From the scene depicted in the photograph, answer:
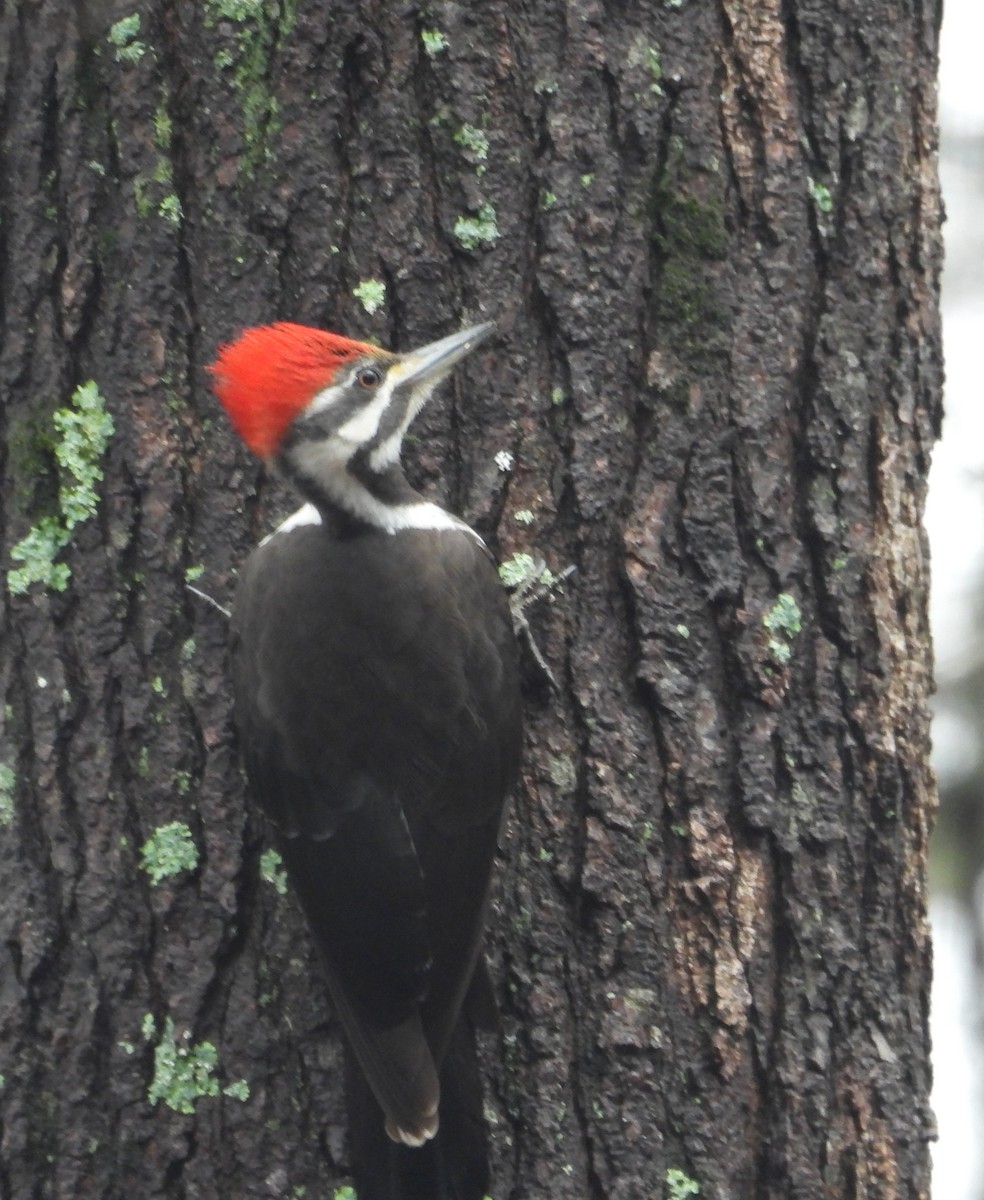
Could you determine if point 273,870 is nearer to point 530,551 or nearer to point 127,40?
point 530,551

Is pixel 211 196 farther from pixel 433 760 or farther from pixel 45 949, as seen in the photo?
pixel 45 949

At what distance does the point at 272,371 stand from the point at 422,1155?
1351mm

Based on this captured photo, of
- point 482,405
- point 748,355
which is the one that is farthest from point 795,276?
point 482,405

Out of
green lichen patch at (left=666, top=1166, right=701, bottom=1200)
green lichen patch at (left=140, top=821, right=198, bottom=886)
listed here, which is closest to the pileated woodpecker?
green lichen patch at (left=140, top=821, right=198, bottom=886)

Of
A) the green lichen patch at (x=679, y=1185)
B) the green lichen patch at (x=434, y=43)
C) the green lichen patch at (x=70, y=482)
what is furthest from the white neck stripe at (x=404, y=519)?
the green lichen patch at (x=679, y=1185)

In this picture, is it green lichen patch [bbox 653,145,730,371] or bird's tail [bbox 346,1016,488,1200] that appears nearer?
bird's tail [bbox 346,1016,488,1200]

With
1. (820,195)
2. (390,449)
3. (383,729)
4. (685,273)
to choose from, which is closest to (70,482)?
(390,449)

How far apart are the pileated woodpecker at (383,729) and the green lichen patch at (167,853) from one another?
16 cm

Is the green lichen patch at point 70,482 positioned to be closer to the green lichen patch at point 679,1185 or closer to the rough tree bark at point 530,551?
the rough tree bark at point 530,551

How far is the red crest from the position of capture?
2711 mm

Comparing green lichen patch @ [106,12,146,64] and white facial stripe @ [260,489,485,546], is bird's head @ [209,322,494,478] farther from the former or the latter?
green lichen patch @ [106,12,146,64]

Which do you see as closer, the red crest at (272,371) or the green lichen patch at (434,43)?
the red crest at (272,371)

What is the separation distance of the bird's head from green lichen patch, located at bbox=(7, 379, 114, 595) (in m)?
0.24

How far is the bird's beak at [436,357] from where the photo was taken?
2.78m
